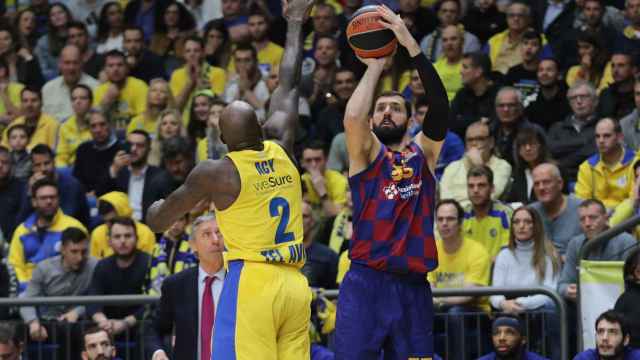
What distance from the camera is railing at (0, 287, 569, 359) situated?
449 inches

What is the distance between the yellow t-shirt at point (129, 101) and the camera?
55.0ft

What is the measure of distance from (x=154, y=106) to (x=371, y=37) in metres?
7.93

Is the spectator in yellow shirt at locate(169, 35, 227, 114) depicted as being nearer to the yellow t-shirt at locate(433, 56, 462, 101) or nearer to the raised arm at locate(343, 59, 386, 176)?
the yellow t-shirt at locate(433, 56, 462, 101)

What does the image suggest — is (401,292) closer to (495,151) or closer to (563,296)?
(563,296)

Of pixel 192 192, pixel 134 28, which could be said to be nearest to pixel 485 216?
pixel 192 192

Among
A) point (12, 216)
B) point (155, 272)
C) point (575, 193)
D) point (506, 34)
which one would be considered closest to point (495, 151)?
point (575, 193)

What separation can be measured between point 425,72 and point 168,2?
10265 mm

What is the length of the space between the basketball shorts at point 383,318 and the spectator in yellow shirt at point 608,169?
4.66 m

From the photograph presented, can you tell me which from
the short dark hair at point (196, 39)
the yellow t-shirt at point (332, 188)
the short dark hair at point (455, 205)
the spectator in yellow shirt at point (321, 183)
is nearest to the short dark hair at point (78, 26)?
the short dark hair at point (196, 39)

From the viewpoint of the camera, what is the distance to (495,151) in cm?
1410

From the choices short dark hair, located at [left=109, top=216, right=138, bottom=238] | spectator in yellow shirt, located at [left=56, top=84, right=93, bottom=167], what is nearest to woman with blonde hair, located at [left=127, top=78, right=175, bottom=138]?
spectator in yellow shirt, located at [left=56, top=84, right=93, bottom=167]

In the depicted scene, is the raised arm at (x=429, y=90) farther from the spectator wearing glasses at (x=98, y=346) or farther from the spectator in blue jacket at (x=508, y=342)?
the spectator wearing glasses at (x=98, y=346)

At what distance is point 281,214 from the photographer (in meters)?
9.10

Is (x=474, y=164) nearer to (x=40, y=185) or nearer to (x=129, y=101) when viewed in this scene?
(x=40, y=185)
